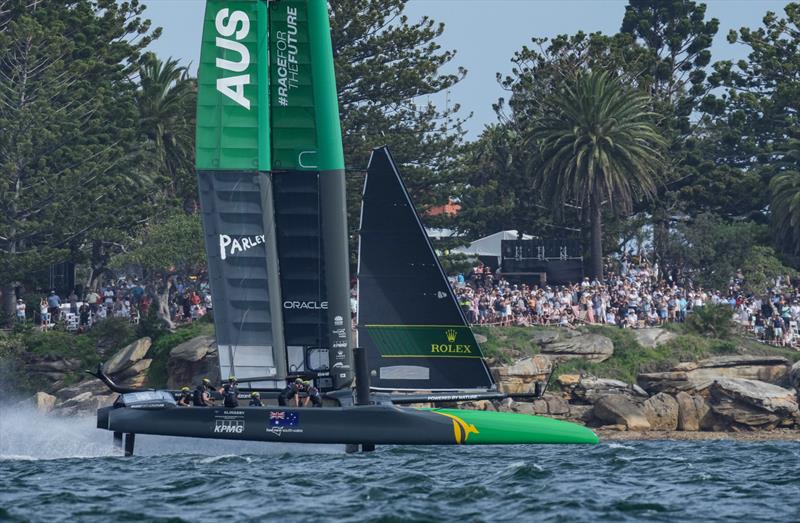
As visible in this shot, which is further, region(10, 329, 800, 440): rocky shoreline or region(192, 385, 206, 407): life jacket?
region(10, 329, 800, 440): rocky shoreline

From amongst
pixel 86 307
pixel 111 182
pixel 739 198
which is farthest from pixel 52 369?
pixel 739 198

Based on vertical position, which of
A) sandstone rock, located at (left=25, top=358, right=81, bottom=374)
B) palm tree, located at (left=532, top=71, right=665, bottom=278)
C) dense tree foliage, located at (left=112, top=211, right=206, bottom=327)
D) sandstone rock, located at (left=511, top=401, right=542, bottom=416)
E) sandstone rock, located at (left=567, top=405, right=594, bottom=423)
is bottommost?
sandstone rock, located at (left=567, top=405, right=594, bottom=423)

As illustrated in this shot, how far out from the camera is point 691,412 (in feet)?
145

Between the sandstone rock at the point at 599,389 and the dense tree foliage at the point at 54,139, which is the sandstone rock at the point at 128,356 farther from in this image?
the sandstone rock at the point at 599,389

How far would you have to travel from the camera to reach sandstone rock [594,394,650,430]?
4297 cm

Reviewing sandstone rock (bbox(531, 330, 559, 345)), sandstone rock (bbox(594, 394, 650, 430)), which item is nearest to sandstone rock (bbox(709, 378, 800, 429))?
sandstone rock (bbox(594, 394, 650, 430))

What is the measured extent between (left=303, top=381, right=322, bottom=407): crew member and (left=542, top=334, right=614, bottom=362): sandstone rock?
20.6m

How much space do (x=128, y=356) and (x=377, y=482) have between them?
27.0m

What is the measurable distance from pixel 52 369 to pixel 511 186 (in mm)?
24673

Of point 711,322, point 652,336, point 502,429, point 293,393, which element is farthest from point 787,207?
point 293,393

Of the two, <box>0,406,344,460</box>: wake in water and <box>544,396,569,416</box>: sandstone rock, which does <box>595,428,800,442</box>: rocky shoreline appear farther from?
<box>0,406,344,460</box>: wake in water

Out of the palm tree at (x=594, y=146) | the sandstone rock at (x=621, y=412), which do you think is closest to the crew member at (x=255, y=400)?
the sandstone rock at (x=621, y=412)

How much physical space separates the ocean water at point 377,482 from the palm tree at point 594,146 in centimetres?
2694

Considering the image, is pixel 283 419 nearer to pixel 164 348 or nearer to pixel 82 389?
pixel 164 348
